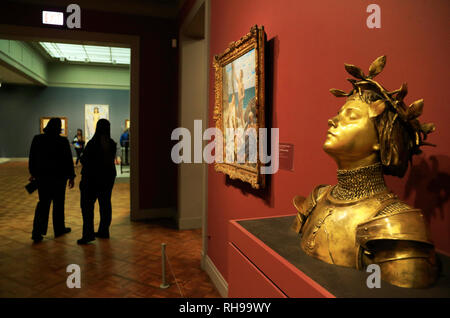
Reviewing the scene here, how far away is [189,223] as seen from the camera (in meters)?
5.62

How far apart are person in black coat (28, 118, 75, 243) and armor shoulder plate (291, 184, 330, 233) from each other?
395 cm

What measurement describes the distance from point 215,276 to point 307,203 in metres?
2.42

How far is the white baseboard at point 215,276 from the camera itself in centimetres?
324

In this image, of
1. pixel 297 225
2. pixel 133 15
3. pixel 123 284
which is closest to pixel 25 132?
pixel 133 15

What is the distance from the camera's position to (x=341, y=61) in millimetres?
1559

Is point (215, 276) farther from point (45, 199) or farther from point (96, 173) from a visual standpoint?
point (45, 199)

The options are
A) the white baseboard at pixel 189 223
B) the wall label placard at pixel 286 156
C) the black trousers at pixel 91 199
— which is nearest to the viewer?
the wall label placard at pixel 286 156

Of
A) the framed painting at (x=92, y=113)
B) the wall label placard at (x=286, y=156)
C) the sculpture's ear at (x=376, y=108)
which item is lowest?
the wall label placard at (x=286, y=156)

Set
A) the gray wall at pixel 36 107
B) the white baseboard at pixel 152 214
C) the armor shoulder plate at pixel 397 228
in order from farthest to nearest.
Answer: the gray wall at pixel 36 107, the white baseboard at pixel 152 214, the armor shoulder plate at pixel 397 228

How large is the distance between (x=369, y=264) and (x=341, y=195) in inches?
10.6

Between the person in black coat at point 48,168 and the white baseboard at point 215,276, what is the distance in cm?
237

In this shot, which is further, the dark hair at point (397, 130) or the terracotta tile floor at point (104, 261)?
the terracotta tile floor at point (104, 261)

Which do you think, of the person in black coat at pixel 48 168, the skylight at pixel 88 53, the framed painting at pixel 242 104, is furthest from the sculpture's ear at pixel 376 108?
the skylight at pixel 88 53

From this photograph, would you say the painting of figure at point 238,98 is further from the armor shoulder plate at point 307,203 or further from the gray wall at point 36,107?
the gray wall at point 36,107
